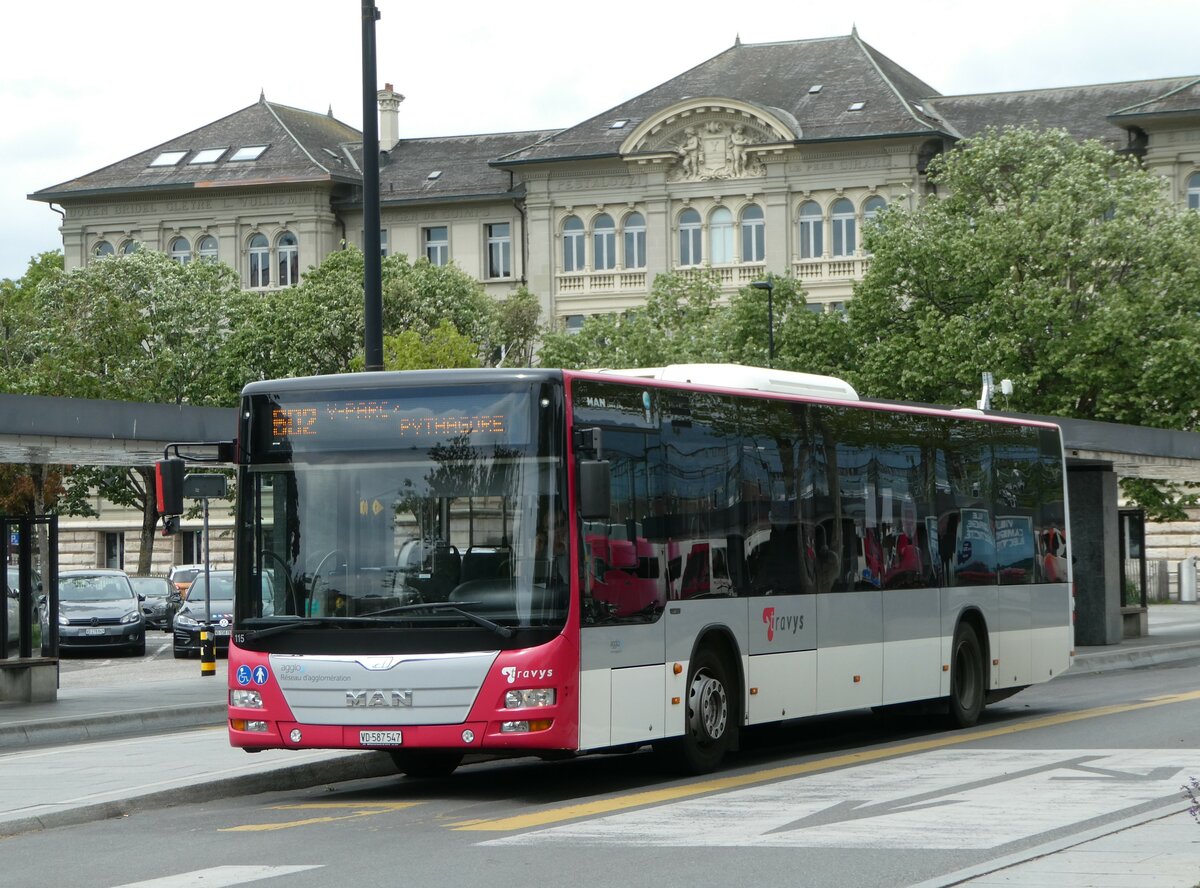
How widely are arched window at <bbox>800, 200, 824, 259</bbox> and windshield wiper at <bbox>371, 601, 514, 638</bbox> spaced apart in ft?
194

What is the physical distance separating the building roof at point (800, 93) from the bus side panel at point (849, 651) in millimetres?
52890

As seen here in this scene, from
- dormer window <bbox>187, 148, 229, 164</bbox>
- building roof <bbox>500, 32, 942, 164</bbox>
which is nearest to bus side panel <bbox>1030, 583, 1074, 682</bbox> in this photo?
building roof <bbox>500, 32, 942, 164</bbox>

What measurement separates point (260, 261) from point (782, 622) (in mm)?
64779

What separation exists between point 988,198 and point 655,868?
149 ft

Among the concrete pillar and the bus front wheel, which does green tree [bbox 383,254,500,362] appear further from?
the bus front wheel

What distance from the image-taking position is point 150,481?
62.4 m

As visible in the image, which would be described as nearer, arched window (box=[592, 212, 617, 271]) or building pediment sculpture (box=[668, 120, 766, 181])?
building pediment sculpture (box=[668, 120, 766, 181])

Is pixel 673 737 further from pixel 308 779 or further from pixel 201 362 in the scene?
pixel 201 362

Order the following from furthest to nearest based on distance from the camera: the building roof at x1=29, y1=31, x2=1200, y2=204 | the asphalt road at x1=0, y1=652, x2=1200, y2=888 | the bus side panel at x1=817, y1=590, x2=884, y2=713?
the building roof at x1=29, y1=31, x2=1200, y2=204, the bus side panel at x1=817, y1=590, x2=884, y2=713, the asphalt road at x1=0, y1=652, x2=1200, y2=888

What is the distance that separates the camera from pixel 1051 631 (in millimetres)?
21625

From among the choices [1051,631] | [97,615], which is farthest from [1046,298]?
[1051,631]

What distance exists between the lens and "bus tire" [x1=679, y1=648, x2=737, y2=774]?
1503 centimetres

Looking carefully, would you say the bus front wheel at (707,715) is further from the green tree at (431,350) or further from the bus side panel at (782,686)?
the green tree at (431,350)

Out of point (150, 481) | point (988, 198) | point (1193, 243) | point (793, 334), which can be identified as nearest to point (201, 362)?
point (150, 481)
